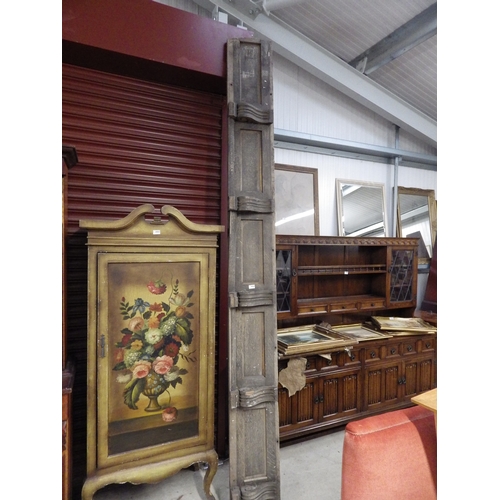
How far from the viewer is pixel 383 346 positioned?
10.5ft

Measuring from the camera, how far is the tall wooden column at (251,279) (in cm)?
211

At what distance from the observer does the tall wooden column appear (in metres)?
2.11

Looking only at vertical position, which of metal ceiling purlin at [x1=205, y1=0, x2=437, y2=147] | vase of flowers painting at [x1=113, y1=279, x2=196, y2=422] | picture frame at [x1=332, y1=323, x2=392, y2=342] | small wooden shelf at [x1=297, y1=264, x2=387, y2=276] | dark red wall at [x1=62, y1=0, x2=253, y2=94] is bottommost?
picture frame at [x1=332, y1=323, x2=392, y2=342]

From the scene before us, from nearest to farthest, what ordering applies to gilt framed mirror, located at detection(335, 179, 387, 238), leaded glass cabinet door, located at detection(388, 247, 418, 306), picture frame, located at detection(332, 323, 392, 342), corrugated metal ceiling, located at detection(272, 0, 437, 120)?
corrugated metal ceiling, located at detection(272, 0, 437, 120)
picture frame, located at detection(332, 323, 392, 342)
leaded glass cabinet door, located at detection(388, 247, 418, 306)
gilt framed mirror, located at detection(335, 179, 387, 238)

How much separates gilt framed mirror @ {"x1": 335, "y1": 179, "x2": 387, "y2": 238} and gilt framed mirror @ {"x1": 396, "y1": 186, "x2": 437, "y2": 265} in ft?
1.06

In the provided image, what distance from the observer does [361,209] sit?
3848 mm

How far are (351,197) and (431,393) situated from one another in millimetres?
2792

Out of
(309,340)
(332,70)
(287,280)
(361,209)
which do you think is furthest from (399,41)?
(309,340)

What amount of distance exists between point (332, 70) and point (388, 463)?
138 inches

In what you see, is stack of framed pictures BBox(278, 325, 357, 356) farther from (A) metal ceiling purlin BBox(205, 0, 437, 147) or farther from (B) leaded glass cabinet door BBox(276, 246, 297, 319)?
(A) metal ceiling purlin BBox(205, 0, 437, 147)

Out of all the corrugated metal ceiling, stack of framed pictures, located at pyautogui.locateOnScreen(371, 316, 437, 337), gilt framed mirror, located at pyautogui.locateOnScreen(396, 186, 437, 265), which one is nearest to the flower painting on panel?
stack of framed pictures, located at pyautogui.locateOnScreen(371, 316, 437, 337)

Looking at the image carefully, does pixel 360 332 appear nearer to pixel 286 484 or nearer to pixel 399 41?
pixel 286 484

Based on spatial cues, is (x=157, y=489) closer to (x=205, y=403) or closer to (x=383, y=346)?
(x=205, y=403)
